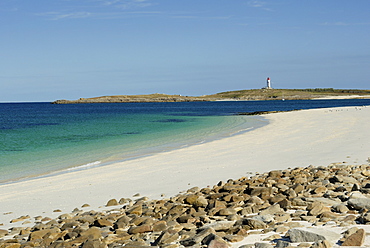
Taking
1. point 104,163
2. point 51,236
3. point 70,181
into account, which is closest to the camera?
point 51,236

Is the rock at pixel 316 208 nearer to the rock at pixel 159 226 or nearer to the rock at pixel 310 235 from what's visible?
the rock at pixel 310 235

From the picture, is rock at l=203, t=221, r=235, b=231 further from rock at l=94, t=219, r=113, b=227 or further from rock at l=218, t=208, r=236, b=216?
rock at l=94, t=219, r=113, b=227

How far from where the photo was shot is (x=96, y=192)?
36.4 feet

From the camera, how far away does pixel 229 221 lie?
6562 millimetres

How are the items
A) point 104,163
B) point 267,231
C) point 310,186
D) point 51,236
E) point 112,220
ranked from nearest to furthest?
point 267,231
point 51,236
point 112,220
point 310,186
point 104,163

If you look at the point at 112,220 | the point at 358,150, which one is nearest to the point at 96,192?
the point at 112,220

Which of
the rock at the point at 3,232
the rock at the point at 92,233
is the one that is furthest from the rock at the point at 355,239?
the rock at the point at 3,232

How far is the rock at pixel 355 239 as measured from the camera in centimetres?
500

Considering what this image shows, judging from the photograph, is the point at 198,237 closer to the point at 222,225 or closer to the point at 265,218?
the point at 222,225

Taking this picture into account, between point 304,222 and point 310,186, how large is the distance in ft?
8.14

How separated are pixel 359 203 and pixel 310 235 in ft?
6.29

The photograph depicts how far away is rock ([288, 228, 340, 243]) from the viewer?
5.20m

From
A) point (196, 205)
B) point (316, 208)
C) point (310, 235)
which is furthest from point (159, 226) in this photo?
point (316, 208)

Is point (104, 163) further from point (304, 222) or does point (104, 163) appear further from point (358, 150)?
point (304, 222)
